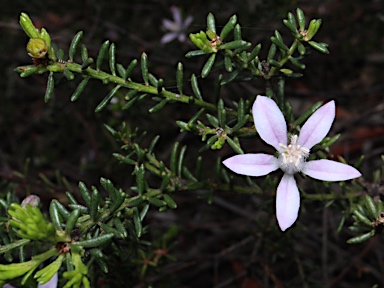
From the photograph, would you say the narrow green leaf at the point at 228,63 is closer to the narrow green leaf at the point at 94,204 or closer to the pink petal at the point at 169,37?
the narrow green leaf at the point at 94,204

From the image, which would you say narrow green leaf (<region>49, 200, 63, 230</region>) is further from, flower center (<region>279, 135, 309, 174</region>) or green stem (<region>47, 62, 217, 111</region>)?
flower center (<region>279, 135, 309, 174</region>)

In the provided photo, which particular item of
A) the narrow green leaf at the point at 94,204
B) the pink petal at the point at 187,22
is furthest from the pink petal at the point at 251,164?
the pink petal at the point at 187,22

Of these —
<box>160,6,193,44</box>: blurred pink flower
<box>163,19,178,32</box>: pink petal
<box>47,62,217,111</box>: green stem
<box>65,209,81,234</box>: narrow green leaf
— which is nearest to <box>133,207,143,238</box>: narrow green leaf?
<box>65,209,81,234</box>: narrow green leaf

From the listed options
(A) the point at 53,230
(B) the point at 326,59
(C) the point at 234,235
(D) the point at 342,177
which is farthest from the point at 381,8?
(A) the point at 53,230

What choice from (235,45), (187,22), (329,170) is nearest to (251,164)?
(329,170)

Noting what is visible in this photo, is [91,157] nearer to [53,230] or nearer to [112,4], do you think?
[112,4]

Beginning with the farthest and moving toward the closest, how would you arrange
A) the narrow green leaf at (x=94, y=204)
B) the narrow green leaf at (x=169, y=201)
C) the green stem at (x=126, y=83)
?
the narrow green leaf at (x=169, y=201)
the green stem at (x=126, y=83)
the narrow green leaf at (x=94, y=204)

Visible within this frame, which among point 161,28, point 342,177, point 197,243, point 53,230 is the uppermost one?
point 161,28
